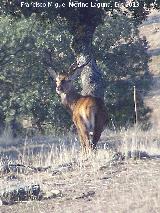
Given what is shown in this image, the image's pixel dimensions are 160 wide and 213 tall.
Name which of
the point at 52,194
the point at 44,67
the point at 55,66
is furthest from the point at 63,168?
the point at 44,67

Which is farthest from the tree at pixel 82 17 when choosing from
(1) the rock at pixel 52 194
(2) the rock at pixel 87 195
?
(2) the rock at pixel 87 195

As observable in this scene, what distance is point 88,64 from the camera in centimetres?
1282

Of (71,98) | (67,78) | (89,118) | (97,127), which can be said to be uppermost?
(67,78)

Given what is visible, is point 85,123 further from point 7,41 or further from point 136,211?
point 7,41

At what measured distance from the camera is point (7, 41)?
26.5 metres

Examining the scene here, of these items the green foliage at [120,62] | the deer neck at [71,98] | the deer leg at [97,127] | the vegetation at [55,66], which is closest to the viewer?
the deer leg at [97,127]

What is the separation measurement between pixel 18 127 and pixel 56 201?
2442 centimetres

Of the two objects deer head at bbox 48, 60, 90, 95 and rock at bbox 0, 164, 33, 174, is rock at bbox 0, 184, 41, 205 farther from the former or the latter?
deer head at bbox 48, 60, 90, 95

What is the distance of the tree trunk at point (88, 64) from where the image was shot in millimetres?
12703

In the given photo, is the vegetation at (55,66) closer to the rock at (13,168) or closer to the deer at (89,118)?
the deer at (89,118)

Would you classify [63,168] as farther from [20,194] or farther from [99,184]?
[20,194]

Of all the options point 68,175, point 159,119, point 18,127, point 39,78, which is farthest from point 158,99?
point 68,175

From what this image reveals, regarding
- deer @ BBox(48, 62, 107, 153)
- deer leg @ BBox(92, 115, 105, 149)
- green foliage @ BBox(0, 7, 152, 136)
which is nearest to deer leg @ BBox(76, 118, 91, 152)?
deer @ BBox(48, 62, 107, 153)

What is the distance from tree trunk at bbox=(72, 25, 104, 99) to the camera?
41.7 ft
